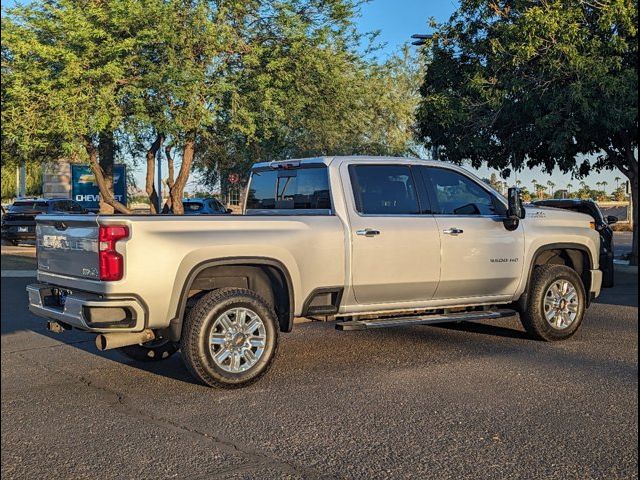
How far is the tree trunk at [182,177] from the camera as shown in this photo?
824 inches

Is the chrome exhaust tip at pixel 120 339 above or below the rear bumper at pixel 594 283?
below

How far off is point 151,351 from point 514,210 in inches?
152

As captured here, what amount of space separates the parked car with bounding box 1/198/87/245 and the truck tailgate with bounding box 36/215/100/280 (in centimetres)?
1767

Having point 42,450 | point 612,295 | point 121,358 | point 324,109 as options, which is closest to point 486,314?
point 121,358

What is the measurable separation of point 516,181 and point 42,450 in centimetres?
1703

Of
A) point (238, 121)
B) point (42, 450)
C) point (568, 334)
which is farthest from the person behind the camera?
point (238, 121)

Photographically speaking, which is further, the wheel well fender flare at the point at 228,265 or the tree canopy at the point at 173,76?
the tree canopy at the point at 173,76

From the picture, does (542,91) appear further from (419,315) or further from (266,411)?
(266,411)

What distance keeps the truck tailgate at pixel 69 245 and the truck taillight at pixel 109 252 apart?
7 cm

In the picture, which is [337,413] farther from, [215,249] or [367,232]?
[367,232]

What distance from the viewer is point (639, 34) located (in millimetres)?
14789

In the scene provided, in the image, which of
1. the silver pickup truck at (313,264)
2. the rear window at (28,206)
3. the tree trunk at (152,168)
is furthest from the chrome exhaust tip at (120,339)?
the rear window at (28,206)

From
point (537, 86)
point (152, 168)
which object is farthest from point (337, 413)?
point (152, 168)

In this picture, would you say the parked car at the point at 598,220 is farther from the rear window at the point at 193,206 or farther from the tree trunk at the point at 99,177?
the rear window at the point at 193,206
